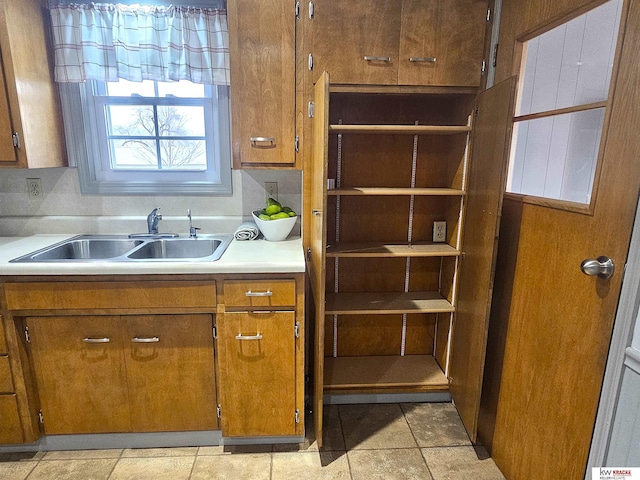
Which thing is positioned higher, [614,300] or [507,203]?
[507,203]

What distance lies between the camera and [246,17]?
168cm

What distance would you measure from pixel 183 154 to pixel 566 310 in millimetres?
1994

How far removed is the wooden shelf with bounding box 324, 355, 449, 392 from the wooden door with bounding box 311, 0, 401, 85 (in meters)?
1.53

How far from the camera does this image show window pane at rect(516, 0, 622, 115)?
118 centimetres

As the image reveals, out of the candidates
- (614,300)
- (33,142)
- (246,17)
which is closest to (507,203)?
(614,300)

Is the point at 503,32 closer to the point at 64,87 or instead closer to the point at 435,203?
the point at 435,203

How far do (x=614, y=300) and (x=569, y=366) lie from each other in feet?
0.99

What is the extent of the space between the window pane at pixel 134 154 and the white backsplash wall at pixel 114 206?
→ 0.19 meters

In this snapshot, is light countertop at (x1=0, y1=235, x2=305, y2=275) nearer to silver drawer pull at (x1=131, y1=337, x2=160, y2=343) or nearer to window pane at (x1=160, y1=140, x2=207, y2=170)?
silver drawer pull at (x1=131, y1=337, x2=160, y2=343)

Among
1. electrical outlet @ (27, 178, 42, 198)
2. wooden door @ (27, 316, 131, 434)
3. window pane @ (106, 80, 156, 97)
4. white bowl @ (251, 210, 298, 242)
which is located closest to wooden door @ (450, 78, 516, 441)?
white bowl @ (251, 210, 298, 242)

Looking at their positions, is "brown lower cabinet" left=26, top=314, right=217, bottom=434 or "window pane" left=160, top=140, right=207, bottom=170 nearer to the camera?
"brown lower cabinet" left=26, top=314, right=217, bottom=434

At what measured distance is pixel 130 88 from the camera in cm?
211

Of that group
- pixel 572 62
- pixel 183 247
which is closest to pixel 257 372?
pixel 183 247

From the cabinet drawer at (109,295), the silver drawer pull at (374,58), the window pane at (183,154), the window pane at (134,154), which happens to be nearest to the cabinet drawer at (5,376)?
the cabinet drawer at (109,295)
